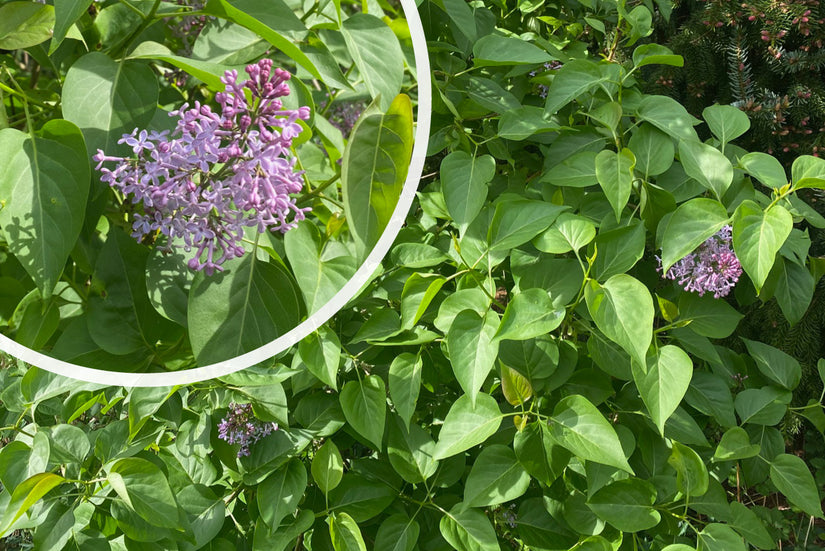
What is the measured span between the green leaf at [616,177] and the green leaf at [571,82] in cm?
7

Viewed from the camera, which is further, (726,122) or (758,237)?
(726,122)

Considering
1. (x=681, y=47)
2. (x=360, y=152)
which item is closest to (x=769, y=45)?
(x=681, y=47)

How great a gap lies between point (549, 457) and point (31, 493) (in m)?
0.48

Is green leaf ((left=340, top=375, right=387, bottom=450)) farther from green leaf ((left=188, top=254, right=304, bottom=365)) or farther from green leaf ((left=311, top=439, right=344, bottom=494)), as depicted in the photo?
green leaf ((left=188, top=254, right=304, bottom=365))

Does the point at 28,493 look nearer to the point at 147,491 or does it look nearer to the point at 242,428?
the point at 147,491

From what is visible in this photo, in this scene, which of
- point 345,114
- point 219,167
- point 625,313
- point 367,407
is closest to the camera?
point 219,167

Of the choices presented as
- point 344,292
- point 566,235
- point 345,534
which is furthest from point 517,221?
point 345,534

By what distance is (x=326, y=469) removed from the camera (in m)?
0.77

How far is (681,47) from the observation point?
134 centimetres

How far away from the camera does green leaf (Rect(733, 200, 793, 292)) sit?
667mm

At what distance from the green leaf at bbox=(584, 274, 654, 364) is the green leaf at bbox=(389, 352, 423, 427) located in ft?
0.63

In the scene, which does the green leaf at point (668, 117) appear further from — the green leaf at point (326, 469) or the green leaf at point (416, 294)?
the green leaf at point (326, 469)

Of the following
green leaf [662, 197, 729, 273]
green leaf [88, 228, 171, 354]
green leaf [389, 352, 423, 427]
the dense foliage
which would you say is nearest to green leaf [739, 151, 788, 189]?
the dense foliage

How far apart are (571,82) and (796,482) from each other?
529 mm
